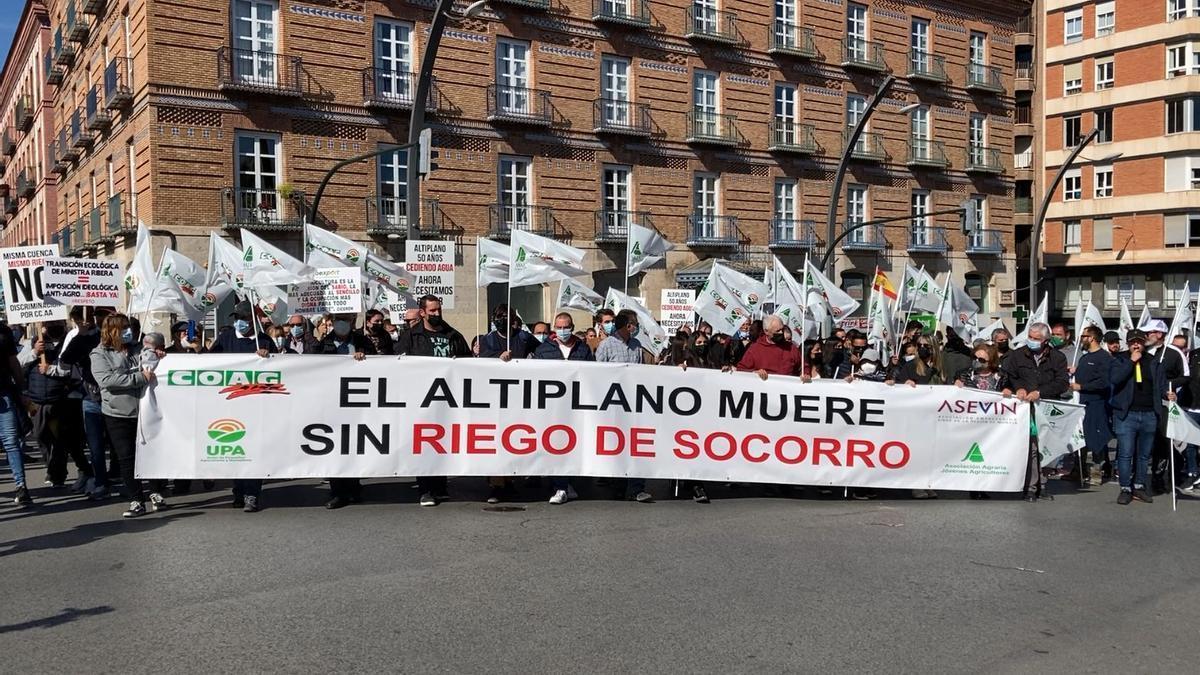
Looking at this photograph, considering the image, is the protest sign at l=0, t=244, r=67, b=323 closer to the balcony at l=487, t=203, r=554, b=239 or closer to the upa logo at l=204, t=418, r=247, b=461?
the upa logo at l=204, t=418, r=247, b=461

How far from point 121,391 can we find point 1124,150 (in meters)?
49.0

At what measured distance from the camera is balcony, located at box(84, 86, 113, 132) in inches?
1091

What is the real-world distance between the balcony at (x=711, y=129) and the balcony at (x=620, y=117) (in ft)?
4.70

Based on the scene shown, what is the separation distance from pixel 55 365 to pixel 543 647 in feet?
23.5

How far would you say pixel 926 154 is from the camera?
3719cm

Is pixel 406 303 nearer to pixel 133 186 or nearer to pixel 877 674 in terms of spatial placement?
pixel 877 674

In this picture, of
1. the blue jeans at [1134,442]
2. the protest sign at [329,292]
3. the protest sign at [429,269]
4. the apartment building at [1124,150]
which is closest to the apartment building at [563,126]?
the protest sign at [429,269]

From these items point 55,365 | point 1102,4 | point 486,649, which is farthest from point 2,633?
point 1102,4

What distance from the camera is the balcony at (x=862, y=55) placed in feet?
113

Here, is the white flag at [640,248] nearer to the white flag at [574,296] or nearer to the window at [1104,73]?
the white flag at [574,296]

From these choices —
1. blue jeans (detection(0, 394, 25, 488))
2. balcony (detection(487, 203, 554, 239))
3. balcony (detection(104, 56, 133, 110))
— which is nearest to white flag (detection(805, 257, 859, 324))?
blue jeans (detection(0, 394, 25, 488))

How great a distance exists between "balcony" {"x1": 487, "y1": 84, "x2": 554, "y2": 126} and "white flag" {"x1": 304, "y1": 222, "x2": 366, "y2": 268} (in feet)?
47.9

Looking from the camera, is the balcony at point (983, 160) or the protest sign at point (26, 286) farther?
the balcony at point (983, 160)

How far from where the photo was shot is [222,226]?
968 inches
